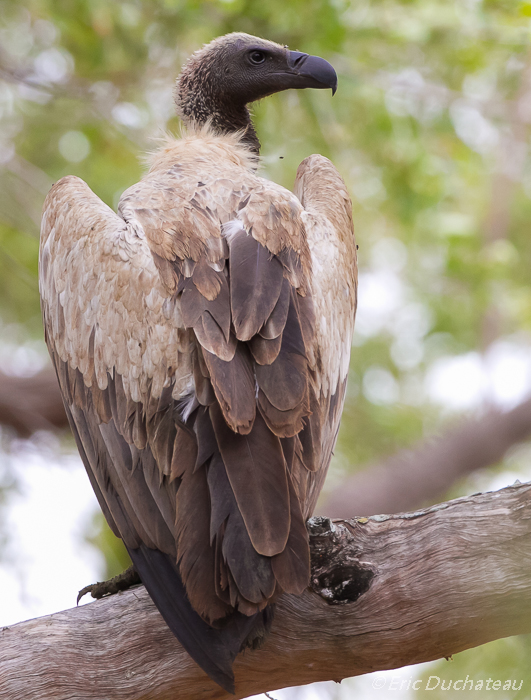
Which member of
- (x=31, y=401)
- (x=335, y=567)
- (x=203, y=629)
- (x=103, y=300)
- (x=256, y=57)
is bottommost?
(x=203, y=629)

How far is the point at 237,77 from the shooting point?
20.0 ft

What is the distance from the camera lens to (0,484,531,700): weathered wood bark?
3.46m

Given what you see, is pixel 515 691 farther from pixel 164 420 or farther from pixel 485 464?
pixel 485 464

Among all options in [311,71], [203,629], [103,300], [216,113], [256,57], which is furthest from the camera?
[216,113]

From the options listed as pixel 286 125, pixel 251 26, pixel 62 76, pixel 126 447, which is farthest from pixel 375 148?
pixel 126 447

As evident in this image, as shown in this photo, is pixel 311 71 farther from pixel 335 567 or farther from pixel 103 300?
pixel 335 567

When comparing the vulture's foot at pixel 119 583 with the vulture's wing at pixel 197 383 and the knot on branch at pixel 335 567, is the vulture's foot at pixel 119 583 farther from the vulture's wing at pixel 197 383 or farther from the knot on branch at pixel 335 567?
the knot on branch at pixel 335 567

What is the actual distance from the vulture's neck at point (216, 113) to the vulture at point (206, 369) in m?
1.54

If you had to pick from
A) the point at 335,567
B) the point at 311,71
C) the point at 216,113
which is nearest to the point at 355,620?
the point at 335,567

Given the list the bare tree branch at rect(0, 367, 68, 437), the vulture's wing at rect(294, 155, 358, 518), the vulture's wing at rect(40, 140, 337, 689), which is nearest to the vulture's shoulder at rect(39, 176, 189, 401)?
the vulture's wing at rect(40, 140, 337, 689)

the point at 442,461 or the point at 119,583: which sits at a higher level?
the point at 442,461

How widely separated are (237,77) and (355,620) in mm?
4169

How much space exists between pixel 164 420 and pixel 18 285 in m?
7.20

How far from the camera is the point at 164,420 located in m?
3.50
